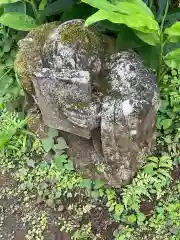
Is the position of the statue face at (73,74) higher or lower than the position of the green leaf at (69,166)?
higher

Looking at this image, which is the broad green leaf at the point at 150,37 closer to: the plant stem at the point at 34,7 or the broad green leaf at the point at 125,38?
the broad green leaf at the point at 125,38

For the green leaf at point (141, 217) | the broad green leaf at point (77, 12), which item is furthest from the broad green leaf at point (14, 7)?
the green leaf at point (141, 217)

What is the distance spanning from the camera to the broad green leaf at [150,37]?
217 centimetres

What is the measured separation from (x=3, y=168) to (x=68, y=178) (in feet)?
1.51

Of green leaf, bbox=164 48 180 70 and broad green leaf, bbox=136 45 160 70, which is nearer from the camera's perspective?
green leaf, bbox=164 48 180 70

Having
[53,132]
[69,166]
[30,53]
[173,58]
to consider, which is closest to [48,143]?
[53,132]

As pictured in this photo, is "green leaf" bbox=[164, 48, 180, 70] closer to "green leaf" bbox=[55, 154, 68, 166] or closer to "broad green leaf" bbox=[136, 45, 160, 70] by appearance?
"broad green leaf" bbox=[136, 45, 160, 70]

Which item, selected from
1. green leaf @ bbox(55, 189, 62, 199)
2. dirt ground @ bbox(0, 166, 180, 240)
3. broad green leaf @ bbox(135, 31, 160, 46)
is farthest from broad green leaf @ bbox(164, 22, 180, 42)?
green leaf @ bbox(55, 189, 62, 199)

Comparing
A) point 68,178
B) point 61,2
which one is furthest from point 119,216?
point 61,2

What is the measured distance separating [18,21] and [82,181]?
1.00 m

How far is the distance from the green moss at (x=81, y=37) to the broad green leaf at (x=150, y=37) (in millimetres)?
201

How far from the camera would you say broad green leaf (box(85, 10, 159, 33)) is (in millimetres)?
1765

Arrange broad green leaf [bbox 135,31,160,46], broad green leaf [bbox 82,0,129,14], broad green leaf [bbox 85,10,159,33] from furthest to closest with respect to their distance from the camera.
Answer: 1. broad green leaf [bbox 135,31,160,46]
2. broad green leaf [bbox 82,0,129,14]
3. broad green leaf [bbox 85,10,159,33]

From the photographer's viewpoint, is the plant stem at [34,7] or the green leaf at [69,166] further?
the green leaf at [69,166]
